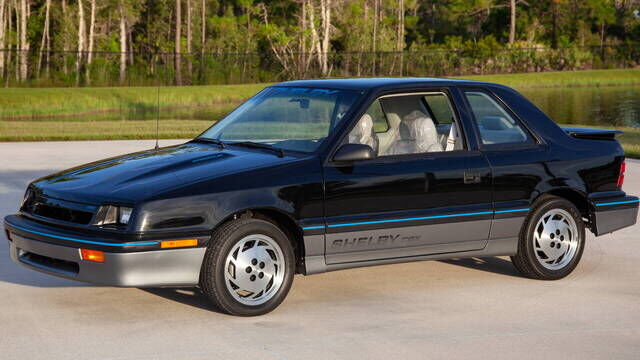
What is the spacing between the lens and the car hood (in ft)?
22.9

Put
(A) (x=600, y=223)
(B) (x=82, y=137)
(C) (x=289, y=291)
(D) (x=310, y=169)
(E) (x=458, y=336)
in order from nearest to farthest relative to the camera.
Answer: (E) (x=458, y=336), (D) (x=310, y=169), (C) (x=289, y=291), (A) (x=600, y=223), (B) (x=82, y=137)

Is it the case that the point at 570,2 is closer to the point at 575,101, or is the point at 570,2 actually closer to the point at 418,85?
the point at 575,101

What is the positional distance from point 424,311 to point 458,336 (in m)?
0.69

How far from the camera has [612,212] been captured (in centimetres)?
886

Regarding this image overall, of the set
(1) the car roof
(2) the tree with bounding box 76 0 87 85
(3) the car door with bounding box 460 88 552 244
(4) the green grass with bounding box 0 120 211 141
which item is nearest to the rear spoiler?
(3) the car door with bounding box 460 88 552 244

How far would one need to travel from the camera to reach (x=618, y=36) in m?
83.9

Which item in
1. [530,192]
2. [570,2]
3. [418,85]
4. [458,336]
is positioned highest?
[570,2]

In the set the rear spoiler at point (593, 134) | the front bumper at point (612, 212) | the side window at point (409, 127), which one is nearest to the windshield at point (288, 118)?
the side window at point (409, 127)

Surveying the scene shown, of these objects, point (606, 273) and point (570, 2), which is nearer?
point (606, 273)

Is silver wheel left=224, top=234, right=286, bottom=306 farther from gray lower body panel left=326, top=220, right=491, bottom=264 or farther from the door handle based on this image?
the door handle

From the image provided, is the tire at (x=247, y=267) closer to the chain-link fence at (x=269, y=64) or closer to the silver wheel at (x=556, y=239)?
the silver wheel at (x=556, y=239)

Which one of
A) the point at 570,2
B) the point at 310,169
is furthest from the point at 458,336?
the point at 570,2

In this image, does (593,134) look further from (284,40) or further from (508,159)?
(284,40)

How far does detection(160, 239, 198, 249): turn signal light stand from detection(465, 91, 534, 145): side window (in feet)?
8.55
